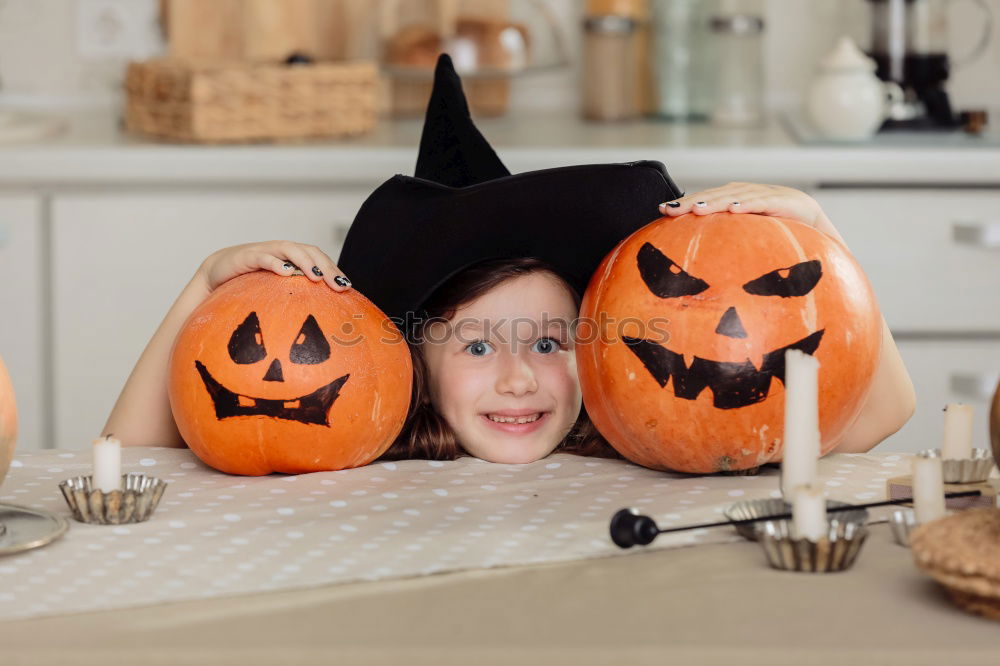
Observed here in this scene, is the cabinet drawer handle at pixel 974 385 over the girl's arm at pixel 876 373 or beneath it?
beneath

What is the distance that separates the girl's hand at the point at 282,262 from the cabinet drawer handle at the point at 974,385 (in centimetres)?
133

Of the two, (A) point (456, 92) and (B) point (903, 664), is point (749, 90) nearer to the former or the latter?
(A) point (456, 92)

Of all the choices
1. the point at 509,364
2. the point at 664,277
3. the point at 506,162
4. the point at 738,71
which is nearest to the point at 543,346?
the point at 509,364

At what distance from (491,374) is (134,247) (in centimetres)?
109

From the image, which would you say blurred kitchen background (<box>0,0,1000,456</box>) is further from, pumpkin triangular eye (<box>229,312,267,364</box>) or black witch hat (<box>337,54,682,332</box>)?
pumpkin triangular eye (<box>229,312,267,364</box>)

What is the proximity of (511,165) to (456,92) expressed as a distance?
80cm

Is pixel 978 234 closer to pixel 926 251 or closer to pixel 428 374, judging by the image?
pixel 926 251

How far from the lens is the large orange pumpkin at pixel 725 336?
0.94 meters

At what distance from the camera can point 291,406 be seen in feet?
3.24

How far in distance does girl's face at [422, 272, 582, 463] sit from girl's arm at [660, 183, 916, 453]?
198mm

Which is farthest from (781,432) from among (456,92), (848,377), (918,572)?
(456,92)

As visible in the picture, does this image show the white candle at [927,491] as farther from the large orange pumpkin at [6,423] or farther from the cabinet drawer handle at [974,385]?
the cabinet drawer handle at [974,385]

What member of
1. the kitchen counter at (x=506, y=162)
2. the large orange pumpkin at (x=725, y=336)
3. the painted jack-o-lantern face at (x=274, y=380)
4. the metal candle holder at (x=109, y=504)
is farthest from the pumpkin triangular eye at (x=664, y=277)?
the kitchen counter at (x=506, y=162)

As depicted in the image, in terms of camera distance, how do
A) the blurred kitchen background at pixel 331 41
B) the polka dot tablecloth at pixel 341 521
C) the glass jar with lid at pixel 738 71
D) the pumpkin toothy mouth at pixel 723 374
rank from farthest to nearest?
the blurred kitchen background at pixel 331 41
the glass jar with lid at pixel 738 71
the pumpkin toothy mouth at pixel 723 374
the polka dot tablecloth at pixel 341 521
